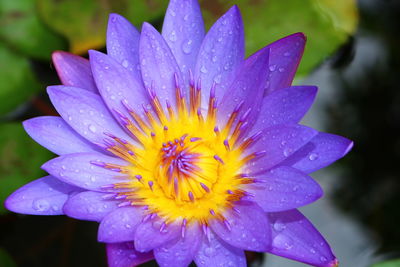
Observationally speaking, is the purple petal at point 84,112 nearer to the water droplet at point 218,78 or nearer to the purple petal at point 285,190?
the water droplet at point 218,78

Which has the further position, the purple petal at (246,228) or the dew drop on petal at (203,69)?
the dew drop on petal at (203,69)

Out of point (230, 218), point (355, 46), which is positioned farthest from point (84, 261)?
point (355, 46)

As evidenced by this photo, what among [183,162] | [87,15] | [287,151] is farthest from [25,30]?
[287,151]

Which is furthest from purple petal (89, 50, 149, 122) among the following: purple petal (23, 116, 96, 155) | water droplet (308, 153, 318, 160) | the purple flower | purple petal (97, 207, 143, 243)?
water droplet (308, 153, 318, 160)

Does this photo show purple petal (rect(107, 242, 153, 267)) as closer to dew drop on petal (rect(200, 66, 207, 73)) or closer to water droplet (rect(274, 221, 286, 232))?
water droplet (rect(274, 221, 286, 232))

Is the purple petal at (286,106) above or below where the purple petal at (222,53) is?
below

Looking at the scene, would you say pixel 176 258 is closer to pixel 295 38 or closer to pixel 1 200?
pixel 295 38

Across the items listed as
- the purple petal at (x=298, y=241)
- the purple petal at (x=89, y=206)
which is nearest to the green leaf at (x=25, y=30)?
the purple petal at (x=89, y=206)
